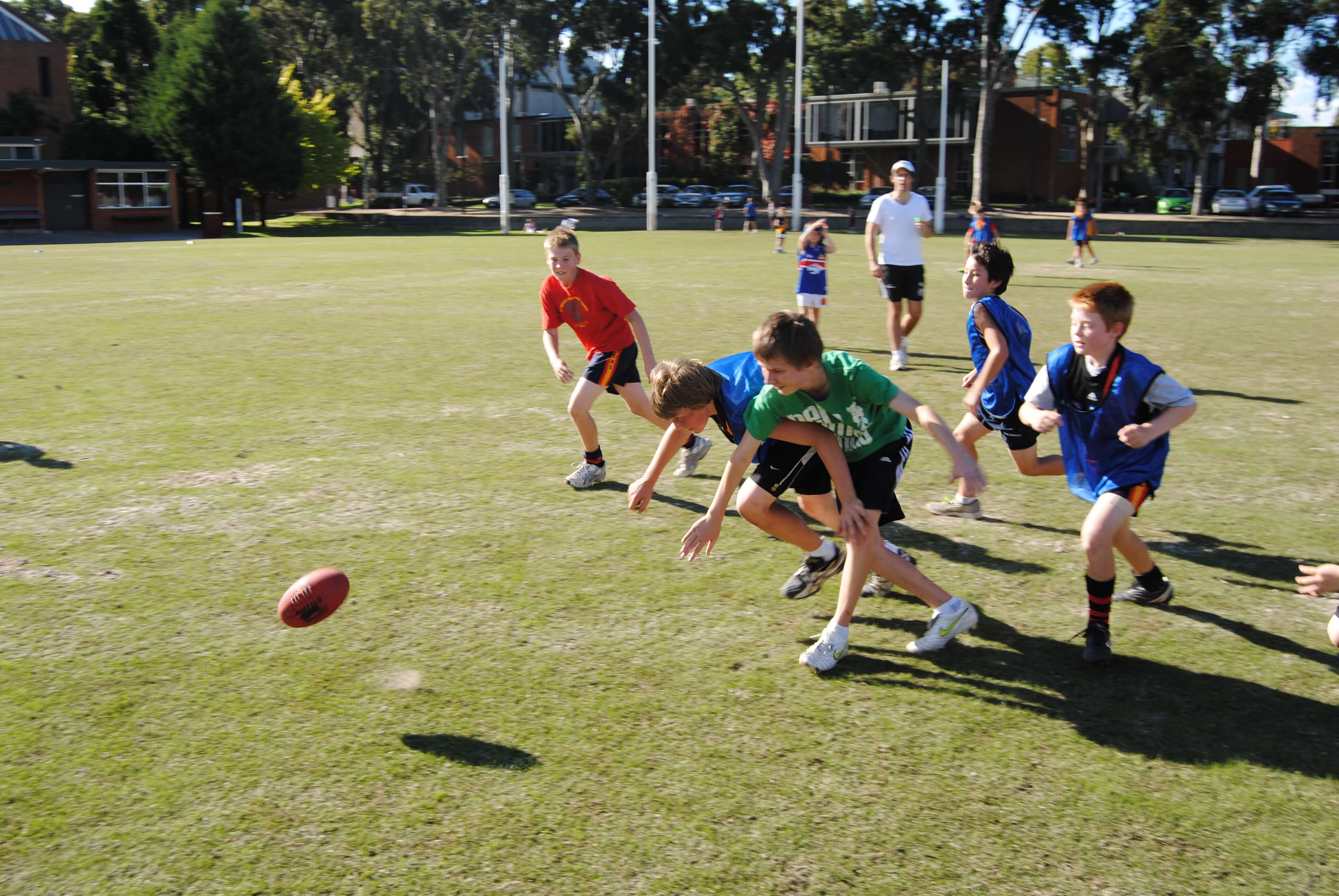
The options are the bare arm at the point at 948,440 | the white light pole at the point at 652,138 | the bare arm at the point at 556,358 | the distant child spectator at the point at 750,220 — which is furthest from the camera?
the distant child spectator at the point at 750,220

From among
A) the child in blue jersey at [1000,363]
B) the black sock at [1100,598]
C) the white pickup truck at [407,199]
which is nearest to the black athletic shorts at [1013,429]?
the child in blue jersey at [1000,363]

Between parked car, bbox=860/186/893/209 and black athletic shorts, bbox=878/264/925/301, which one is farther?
parked car, bbox=860/186/893/209

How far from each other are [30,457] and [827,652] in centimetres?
656

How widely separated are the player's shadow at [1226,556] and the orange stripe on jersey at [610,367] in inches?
140

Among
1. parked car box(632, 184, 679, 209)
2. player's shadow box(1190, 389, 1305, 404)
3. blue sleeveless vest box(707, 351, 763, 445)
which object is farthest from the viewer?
parked car box(632, 184, 679, 209)

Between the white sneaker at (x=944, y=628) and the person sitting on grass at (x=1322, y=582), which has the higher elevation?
the person sitting on grass at (x=1322, y=582)

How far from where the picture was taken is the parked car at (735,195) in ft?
217

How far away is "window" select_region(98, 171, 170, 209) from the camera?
49781 mm

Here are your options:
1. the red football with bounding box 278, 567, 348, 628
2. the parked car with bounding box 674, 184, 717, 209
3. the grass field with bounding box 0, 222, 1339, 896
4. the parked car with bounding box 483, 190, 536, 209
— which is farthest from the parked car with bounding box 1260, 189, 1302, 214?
the red football with bounding box 278, 567, 348, 628

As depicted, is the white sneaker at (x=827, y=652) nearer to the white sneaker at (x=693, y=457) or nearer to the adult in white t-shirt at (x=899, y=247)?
the white sneaker at (x=693, y=457)

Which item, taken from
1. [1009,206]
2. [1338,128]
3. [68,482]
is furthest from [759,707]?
[1338,128]

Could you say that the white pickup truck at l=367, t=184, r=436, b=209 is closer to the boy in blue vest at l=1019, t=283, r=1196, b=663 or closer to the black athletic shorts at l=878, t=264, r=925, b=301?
the black athletic shorts at l=878, t=264, r=925, b=301

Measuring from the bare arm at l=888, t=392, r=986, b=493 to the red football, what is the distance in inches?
95.0

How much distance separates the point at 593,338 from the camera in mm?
7434
